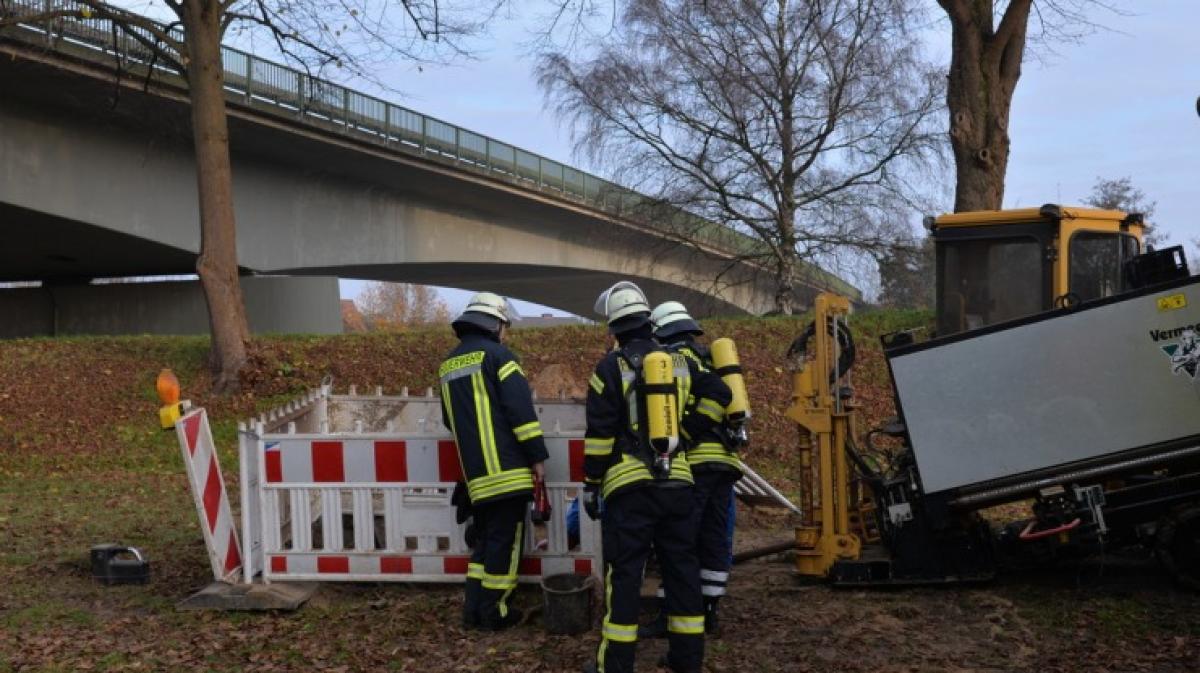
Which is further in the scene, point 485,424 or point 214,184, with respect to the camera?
point 214,184

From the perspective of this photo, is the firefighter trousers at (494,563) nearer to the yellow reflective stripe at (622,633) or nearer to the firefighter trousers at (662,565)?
the firefighter trousers at (662,565)

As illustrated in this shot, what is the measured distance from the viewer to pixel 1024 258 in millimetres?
6449

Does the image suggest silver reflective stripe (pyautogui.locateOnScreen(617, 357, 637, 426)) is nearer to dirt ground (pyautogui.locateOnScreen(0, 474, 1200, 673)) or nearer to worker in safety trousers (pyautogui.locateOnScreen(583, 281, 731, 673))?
worker in safety trousers (pyautogui.locateOnScreen(583, 281, 731, 673))

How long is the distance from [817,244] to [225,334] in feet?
39.8

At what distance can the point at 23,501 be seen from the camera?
32.7ft

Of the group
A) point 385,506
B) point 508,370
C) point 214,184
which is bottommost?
point 385,506

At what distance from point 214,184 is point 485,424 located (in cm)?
1005

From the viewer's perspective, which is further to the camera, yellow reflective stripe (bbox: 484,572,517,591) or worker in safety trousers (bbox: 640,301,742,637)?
yellow reflective stripe (bbox: 484,572,517,591)

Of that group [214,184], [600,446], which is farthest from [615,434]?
[214,184]

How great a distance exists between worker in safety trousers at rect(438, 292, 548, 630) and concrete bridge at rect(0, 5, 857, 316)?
12370 mm

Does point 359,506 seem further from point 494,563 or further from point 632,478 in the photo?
point 632,478

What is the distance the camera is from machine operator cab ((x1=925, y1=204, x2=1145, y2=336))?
632cm

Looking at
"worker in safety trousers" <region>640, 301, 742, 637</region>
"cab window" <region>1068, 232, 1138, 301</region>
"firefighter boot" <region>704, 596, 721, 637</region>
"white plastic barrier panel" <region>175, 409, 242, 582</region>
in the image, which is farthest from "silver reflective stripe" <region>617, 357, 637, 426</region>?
"cab window" <region>1068, 232, 1138, 301</region>

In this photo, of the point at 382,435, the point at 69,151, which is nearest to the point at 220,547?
the point at 382,435
